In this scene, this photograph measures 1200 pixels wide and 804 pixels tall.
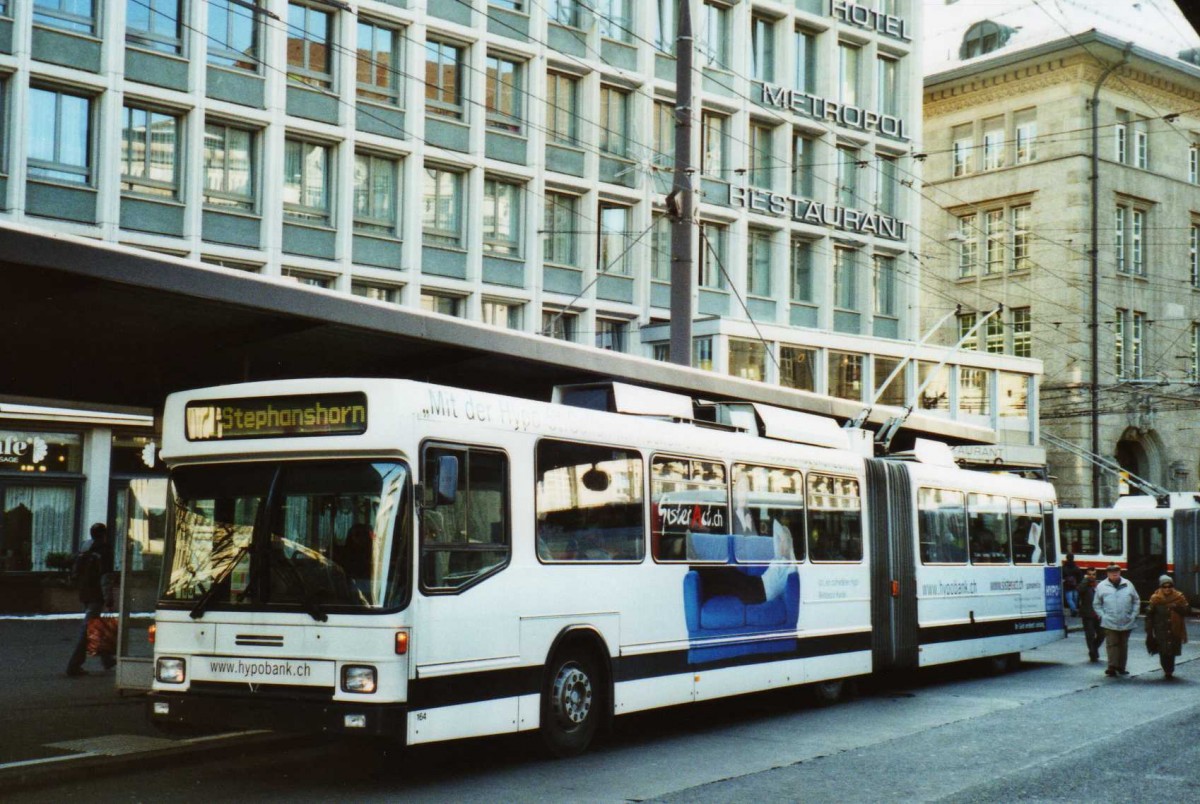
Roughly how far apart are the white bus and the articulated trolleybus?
2608cm

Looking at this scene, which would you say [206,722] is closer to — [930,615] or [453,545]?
[453,545]

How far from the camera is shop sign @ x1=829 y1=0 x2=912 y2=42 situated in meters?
46.0

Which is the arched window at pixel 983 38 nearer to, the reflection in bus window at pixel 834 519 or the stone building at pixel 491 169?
the stone building at pixel 491 169

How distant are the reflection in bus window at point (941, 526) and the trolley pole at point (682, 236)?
3422mm

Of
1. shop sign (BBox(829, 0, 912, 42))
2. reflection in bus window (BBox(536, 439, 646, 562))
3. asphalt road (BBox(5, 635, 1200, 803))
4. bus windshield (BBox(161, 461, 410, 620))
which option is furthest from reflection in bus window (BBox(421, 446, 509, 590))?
shop sign (BBox(829, 0, 912, 42))

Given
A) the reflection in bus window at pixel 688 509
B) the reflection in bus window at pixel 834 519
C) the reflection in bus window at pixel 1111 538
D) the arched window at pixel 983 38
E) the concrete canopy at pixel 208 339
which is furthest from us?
the arched window at pixel 983 38

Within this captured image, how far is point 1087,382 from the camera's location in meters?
55.3

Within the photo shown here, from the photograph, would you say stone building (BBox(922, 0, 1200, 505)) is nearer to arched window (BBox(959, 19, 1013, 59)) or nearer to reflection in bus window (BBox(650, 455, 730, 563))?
arched window (BBox(959, 19, 1013, 59))

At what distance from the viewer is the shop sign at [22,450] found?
2952 centimetres

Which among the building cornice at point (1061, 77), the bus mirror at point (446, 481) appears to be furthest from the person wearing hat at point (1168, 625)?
the building cornice at point (1061, 77)

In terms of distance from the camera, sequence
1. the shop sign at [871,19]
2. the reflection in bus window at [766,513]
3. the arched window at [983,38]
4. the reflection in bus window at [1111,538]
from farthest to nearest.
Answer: the arched window at [983,38]
the shop sign at [871,19]
the reflection in bus window at [1111,538]
the reflection in bus window at [766,513]

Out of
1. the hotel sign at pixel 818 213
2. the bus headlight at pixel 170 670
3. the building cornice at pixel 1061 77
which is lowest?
the bus headlight at pixel 170 670

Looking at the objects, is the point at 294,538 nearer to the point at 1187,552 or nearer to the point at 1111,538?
the point at 1187,552

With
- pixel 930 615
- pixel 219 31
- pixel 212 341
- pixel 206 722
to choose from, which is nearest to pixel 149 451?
pixel 219 31
